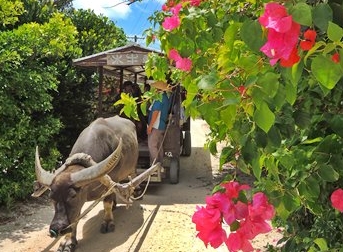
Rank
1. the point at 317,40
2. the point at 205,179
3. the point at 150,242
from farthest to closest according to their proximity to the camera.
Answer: the point at 205,179, the point at 150,242, the point at 317,40

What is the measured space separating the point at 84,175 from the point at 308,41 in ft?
12.4

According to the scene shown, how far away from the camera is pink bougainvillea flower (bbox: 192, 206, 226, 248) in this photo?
1133mm

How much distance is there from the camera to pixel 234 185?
1.24 m

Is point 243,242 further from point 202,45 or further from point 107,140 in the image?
point 107,140

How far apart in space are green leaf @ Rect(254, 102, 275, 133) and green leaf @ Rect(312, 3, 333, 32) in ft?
0.64

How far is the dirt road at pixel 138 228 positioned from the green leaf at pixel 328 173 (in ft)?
12.9

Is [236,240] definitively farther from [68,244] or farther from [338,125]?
[68,244]

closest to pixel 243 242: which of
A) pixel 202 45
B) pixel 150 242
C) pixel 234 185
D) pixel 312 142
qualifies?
pixel 234 185

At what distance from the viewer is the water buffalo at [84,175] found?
167 inches

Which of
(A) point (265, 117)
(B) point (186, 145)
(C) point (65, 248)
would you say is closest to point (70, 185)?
(C) point (65, 248)

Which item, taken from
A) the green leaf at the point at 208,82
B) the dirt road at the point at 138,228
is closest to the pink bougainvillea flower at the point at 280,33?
the green leaf at the point at 208,82

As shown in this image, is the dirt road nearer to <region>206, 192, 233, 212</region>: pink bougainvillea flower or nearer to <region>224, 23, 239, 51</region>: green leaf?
<region>206, 192, 233, 212</region>: pink bougainvillea flower

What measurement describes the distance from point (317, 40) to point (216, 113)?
471mm

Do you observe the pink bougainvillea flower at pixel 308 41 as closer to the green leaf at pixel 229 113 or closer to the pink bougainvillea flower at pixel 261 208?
the green leaf at pixel 229 113
